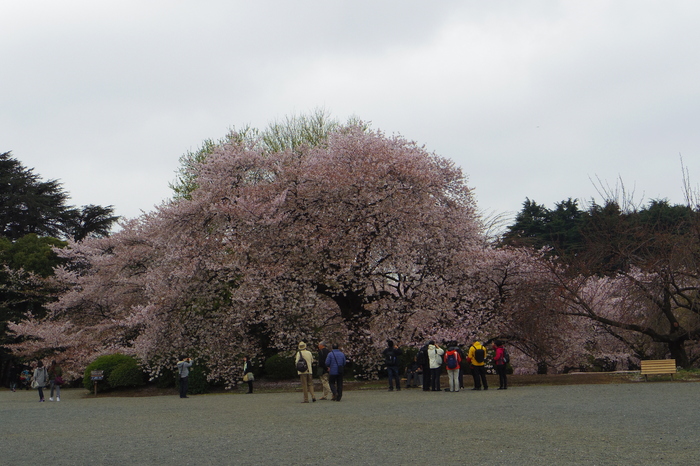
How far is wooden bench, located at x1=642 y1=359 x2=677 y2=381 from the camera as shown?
22681 millimetres

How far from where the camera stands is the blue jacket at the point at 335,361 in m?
19.4

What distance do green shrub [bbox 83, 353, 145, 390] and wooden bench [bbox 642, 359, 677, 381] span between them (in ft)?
67.8

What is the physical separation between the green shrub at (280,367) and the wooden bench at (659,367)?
14.9 m

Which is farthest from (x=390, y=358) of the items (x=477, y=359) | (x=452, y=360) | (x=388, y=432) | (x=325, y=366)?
(x=388, y=432)

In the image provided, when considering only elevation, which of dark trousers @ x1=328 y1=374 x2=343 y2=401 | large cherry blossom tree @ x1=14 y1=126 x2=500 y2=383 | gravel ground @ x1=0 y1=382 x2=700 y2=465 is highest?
large cherry blossom tree @ x1=14 y1=126 x2=500 y2=383

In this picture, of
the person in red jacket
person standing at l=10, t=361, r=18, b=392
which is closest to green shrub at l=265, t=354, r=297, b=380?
the person in red jacket

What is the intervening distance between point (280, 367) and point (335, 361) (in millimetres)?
12382

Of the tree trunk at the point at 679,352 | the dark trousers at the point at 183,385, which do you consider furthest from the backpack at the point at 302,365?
the tree trunk at the point at 679,352

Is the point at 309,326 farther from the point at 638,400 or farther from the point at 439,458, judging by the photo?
the point at 439,458

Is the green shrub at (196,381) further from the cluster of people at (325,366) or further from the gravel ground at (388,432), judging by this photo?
the cluster of people at (325,366)

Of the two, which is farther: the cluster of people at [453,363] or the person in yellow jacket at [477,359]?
the cluster of people at [453,363]

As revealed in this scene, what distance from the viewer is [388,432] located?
36.9ft

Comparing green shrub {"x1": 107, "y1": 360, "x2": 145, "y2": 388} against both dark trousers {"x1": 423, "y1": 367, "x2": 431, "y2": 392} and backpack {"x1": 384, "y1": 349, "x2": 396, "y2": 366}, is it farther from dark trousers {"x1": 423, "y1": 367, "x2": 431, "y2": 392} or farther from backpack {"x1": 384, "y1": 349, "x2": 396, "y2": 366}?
dark trousers {"x1": 423, "y1": 367, "x2": 431, "y2": 392}

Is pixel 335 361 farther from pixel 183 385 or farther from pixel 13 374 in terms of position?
pixel 13 374
